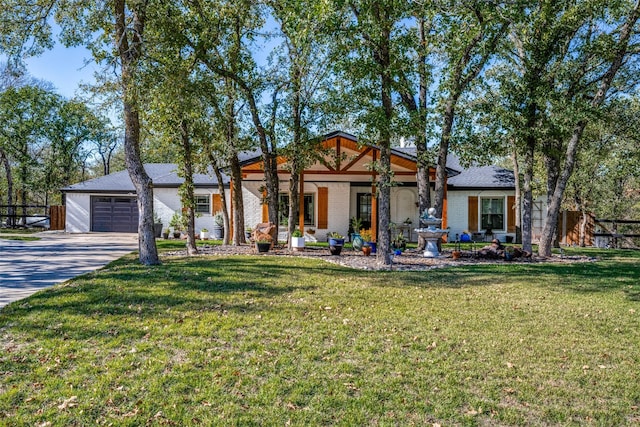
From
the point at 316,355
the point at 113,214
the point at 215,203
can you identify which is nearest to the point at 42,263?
the point at 316,355

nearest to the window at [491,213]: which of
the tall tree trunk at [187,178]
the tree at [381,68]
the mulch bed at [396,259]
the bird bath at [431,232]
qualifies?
the mulch bed at [396,259]

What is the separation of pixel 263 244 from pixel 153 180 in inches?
458

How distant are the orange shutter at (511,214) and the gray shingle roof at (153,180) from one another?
43.9 ft

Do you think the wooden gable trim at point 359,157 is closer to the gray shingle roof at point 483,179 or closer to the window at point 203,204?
the gray shingle roof at point 483,179

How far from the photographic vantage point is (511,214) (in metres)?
19.3

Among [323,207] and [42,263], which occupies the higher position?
[323,207]

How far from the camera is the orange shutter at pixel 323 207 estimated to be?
1927 centimetres

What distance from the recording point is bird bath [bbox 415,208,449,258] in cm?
1265

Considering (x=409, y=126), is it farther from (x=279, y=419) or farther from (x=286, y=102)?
(x=279, y=419)

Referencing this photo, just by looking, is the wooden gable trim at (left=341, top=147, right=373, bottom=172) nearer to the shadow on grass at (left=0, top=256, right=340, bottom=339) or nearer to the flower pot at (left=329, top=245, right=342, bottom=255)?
the flower pot at (left=329, top=245, right=342, bottom=255)

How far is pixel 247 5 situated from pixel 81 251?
9.23 meters

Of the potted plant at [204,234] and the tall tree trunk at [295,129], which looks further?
the potted plant at [204,234]

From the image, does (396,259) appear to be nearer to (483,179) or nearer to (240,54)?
(240,54)

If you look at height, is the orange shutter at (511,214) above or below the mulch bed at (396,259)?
above
